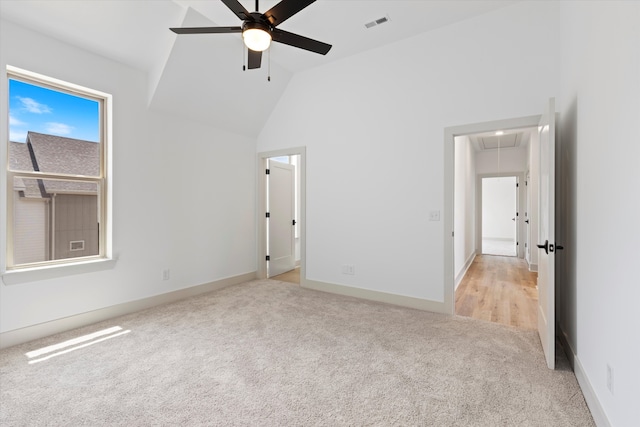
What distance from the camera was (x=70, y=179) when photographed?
3.06 meters

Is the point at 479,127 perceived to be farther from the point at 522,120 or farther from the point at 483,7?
the point at 483,7

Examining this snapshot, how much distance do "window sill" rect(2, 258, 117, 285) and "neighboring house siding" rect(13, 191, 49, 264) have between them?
0.14m

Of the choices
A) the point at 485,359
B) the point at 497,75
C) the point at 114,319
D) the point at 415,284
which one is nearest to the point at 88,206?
the point at 114,319

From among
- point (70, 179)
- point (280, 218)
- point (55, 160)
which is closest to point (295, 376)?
point (70, 179)

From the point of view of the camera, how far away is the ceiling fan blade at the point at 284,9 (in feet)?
6.43

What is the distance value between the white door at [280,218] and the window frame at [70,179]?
7.86 feet

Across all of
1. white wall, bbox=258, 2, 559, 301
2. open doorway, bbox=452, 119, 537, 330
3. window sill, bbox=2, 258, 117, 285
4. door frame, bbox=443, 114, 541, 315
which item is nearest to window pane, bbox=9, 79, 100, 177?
window sill, bbox=2, 258, 117, 285

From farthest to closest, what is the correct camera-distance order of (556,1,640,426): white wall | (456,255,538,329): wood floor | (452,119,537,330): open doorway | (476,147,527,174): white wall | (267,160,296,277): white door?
1. (476,147,527,174): white wall
2. (267,160,296,277): white door
3. (452,119,537,330): open doorway
4. (456,255,538,329): wood floor
5. (556,1,640,426): white wall

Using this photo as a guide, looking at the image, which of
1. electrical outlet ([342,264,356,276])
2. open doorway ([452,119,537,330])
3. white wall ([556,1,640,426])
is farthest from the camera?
electrical outlet ([342,264,356,276])

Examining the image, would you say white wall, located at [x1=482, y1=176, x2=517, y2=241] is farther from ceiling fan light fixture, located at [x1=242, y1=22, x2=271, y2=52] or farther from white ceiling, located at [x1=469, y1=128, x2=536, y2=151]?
ceiling fan light fixture, located at [x1=242, y1=22, x2=271, y2=52]

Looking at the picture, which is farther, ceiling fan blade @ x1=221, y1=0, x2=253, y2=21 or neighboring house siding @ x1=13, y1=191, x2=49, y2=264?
neighboring house siding @ x1=13, y1=191, x2=49, y2=264

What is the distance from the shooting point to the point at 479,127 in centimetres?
319

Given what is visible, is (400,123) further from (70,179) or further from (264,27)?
(70,179)

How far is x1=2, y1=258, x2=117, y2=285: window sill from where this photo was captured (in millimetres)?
2627
